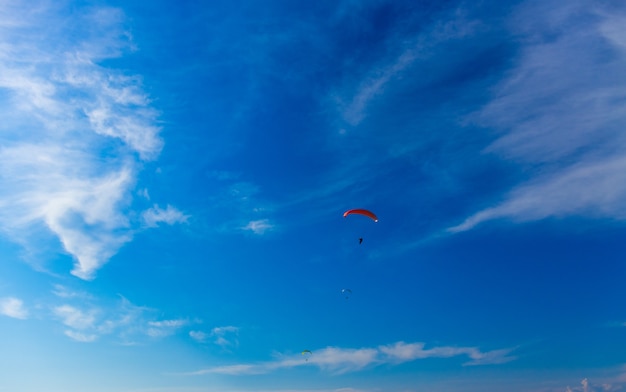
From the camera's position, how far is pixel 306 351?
120 m

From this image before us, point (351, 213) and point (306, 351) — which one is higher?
point (351, 213)

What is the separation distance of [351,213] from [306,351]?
51683 millimetres

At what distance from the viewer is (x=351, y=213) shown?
290ft

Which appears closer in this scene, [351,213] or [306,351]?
[351,213]
